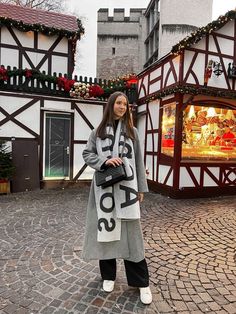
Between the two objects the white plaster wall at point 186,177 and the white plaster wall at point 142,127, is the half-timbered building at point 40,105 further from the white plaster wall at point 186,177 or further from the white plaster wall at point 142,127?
the white plaster wall at point 186,177

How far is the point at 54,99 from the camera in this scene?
8.95 metres

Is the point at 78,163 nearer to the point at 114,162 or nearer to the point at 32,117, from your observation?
the point at 32,117

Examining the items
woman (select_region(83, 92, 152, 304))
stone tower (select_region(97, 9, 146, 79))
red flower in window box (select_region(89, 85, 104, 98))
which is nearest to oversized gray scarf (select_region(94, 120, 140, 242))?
woman (select_region(83, 92, 152, 304))

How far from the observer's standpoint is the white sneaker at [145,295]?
8.51 feet

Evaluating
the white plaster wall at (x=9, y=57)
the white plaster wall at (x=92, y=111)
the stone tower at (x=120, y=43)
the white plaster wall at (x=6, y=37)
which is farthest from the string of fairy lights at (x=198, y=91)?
the stone tower at (x=120, y=43)

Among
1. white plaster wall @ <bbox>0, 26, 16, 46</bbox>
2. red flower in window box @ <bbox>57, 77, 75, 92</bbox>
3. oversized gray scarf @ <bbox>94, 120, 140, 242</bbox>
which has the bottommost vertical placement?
oversized gray scarf @ <bbox>94, 120, 140, 242</bbox>

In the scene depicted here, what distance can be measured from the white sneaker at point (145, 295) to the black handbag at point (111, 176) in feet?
3.73

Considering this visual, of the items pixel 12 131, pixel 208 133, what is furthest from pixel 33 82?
pixel 208 133

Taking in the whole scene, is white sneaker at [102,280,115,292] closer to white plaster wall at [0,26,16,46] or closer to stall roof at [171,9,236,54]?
stall roof at [171,9,236,54]

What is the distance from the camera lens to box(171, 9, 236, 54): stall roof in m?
7.12

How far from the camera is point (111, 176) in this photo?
244cm

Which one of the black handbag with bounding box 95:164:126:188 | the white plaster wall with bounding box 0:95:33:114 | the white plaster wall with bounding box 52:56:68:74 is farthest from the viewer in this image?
the white plaster wall with bounding box 52:56:68:74

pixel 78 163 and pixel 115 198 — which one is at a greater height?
pixel 115 198

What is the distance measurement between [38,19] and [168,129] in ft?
23.5
